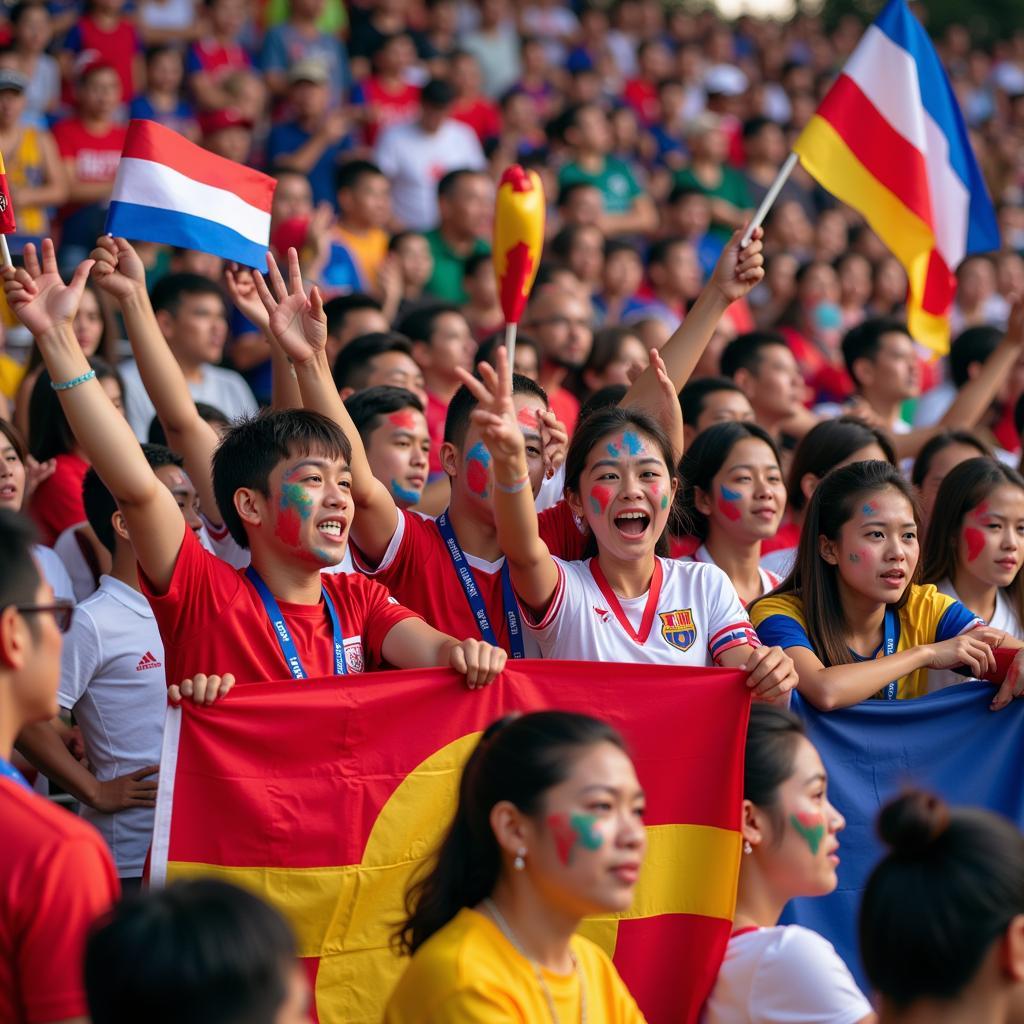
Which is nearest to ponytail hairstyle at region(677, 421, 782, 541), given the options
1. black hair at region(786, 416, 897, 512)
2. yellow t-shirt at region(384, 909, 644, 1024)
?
black hair at region(786, 416, 897, 512)

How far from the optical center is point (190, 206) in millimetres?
5562

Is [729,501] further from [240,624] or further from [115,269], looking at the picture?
[115,269]

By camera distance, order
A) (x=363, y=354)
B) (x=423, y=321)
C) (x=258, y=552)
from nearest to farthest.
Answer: (x=258, y=552), (x=363, y=354), (x=423, y=321)

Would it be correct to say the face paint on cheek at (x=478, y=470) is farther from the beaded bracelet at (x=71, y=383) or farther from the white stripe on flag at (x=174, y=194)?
the beaded bracelet at (x=71, y=383)

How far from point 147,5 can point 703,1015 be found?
1099 cm

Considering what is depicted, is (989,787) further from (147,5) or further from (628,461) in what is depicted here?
(147,5)

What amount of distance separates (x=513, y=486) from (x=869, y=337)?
15.9ft

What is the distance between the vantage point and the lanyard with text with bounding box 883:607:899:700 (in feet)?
16.4

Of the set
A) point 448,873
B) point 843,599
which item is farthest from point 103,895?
point 843,599

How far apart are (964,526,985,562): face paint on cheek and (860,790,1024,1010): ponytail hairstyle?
2729 millimetres

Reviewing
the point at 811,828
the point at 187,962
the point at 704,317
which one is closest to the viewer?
the point at 187,962

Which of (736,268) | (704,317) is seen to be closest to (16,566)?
(704,317)

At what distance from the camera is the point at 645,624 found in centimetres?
471

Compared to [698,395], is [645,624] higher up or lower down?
lower down
